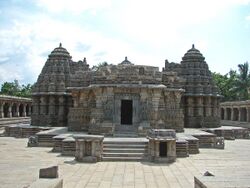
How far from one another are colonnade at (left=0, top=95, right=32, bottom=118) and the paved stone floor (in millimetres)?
22910

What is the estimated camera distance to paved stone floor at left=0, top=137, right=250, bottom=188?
31.6ft

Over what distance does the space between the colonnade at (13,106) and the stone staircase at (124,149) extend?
79.2ft

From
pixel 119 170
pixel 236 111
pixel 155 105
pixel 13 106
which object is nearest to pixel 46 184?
pixel 119 170

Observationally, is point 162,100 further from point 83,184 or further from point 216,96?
point 83,184

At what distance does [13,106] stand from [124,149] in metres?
33.9

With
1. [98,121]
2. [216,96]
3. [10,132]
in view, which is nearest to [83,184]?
[98,121]

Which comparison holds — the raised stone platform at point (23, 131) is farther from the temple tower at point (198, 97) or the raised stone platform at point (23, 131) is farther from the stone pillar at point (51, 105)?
the temple tower at point (198, 97)

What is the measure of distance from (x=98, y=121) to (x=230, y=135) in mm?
11506

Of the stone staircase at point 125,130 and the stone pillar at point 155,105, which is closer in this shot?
the stone staircase at point 125,130

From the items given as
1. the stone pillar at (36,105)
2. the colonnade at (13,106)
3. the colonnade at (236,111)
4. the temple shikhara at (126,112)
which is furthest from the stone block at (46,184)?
the colonnade at (236,111)

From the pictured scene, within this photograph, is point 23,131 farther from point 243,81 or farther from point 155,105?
point 243,81

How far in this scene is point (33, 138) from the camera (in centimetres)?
1809

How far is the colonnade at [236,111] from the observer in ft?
124

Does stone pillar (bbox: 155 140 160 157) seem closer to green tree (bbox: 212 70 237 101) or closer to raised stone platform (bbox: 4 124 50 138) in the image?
raised stone platform (bbox: 4 124 50 138)
